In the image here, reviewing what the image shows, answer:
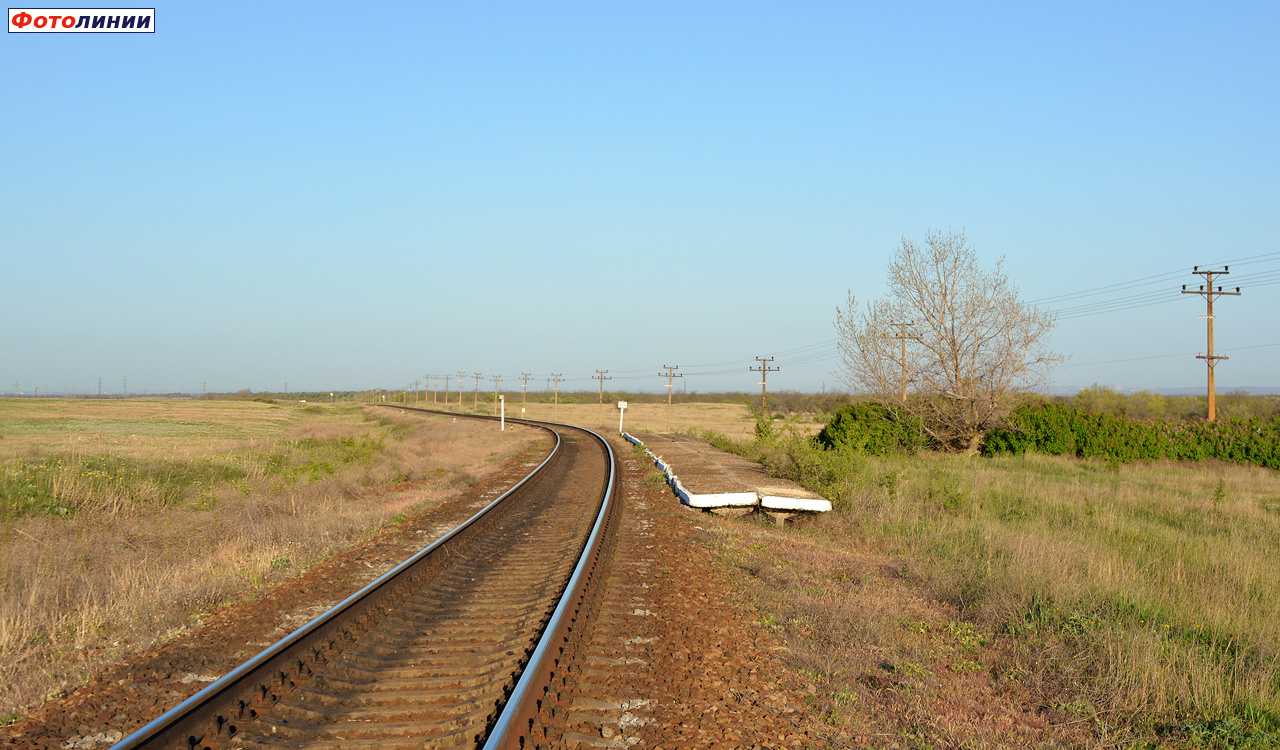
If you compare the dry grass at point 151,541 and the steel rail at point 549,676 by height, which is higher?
the steel rail at point 549,676

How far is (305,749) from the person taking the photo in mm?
4328

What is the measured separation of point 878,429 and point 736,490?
14.3 meters

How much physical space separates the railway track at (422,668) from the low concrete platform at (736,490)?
4.68m

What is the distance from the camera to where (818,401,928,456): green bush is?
27219 mm

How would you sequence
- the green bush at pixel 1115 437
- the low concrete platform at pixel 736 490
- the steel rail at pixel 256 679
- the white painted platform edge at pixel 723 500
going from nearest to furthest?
the steel rail at pixel 256 679, the low concrete platform at pixel 736 490, the white painted platform edge at pixel 723 500, the green bush at pixel 1115 437

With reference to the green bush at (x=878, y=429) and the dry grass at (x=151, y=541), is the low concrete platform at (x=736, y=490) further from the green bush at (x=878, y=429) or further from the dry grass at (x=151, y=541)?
the green bush at (x=878, y=429)

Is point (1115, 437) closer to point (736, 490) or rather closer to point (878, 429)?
point (878, 429)

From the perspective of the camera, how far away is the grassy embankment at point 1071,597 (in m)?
5.13

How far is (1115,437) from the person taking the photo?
27.4 metres

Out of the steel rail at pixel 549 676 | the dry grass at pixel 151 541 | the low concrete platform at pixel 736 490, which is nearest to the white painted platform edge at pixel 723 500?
the low concrete platform at pixel 736 490

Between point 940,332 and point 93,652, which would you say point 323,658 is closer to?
point 93,652

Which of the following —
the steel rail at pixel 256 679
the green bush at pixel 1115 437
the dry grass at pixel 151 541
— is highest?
the green bush at pixel 1115 437

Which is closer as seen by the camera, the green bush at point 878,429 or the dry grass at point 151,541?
the dry grass at point 151,541

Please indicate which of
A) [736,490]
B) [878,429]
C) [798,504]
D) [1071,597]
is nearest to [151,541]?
[736,490]
